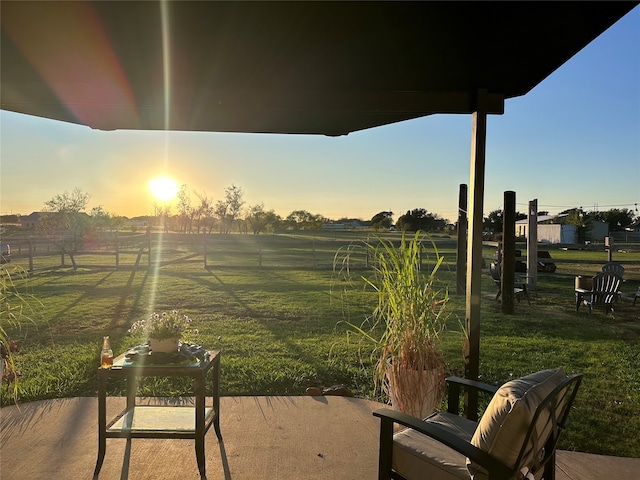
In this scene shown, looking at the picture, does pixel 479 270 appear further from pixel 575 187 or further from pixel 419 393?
pixel 575 187

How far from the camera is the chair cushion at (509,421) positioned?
Result: 152 centimetres

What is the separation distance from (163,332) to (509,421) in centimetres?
179

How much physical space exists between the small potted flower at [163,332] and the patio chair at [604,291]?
6.63m

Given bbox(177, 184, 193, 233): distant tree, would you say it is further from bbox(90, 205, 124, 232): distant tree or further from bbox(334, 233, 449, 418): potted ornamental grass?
bbox(334, 233, 449, 418): potted ornamental grass

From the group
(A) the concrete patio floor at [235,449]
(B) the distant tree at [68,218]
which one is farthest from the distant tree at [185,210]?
(A) the concrete patio floor at [235,449]

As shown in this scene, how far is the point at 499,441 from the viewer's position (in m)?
1.55

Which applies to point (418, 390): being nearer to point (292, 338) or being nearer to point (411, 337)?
point (411, 337)

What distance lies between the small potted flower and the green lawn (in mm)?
1351

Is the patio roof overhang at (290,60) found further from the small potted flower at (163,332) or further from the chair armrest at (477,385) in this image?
the small potted flower at (163,332)

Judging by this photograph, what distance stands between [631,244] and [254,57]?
2093 centimetres

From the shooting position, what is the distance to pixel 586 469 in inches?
97.5

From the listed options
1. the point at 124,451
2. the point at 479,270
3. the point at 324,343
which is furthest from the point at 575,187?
the point at 124,451

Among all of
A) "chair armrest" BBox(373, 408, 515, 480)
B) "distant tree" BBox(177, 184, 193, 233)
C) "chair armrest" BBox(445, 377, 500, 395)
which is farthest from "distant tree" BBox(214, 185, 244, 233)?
"chair armrest" BBox(373, 408, 515, 480)

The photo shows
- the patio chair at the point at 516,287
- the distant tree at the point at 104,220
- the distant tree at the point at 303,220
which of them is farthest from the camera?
the distant tree at the point at 303,220
